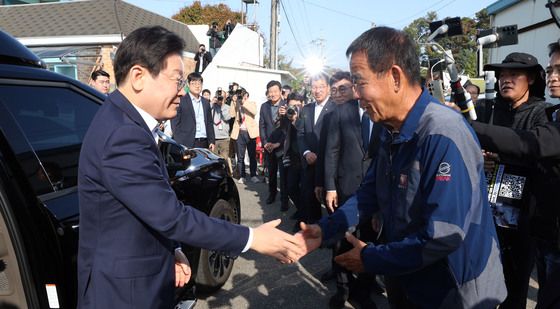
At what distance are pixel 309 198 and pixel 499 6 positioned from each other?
8.51 m

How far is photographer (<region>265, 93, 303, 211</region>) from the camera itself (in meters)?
5.88

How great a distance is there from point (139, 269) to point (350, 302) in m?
2.36

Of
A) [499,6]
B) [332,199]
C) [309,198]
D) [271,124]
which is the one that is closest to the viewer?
[332,199]

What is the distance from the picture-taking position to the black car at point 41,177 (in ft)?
5.13

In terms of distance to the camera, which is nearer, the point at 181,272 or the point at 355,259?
the point at 355,259

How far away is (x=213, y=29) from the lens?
1955 cm

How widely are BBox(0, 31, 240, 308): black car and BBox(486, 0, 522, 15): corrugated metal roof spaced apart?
976 cm

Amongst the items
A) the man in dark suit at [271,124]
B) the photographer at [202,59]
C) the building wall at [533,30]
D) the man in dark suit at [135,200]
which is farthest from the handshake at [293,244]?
the photographer at [202,59]

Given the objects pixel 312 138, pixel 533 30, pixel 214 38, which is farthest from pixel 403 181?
pixel 214 38

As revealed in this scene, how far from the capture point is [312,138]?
481 centimetres

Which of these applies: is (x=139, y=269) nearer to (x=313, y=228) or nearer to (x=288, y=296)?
(x=313, y=228)

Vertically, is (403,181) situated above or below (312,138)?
above

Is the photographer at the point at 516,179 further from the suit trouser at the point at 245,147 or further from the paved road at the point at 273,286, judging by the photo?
the suit trouser at the point at 245,147

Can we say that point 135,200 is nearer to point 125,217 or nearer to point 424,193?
point 125,217
